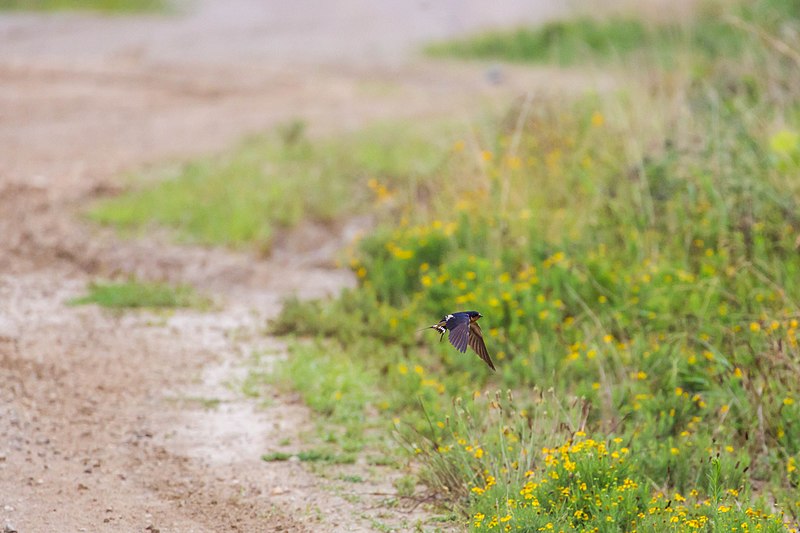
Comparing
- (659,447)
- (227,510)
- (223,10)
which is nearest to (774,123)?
(659,447)

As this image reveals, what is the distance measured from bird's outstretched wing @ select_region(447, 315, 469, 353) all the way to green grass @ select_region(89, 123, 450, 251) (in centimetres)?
458

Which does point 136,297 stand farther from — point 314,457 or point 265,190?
point 314,457

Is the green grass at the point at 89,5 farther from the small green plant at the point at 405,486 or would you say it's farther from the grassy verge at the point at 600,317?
the small green plant at the point at 405,486

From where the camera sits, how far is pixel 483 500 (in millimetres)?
4445

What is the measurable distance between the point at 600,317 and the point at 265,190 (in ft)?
12.7

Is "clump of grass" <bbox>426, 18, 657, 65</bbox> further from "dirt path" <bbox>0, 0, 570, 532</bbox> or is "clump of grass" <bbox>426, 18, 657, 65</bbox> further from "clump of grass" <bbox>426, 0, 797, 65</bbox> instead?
"dirt path" <bbox>0, 0, 570, 532</bbox>

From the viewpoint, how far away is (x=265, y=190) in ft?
30.5

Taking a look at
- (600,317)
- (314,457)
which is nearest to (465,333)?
(314,457)

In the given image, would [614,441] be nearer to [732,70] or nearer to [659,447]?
[659,447]

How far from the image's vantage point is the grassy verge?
466cm

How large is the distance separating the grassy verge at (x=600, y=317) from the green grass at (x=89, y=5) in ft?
45.0

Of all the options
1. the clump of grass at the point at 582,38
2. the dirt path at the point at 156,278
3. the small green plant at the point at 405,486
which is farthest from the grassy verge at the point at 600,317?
the clump of grass at the point at 582,38

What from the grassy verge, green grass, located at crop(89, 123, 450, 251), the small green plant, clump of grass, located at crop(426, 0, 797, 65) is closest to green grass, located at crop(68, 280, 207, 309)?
the grassy verge

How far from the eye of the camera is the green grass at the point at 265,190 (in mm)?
8734
